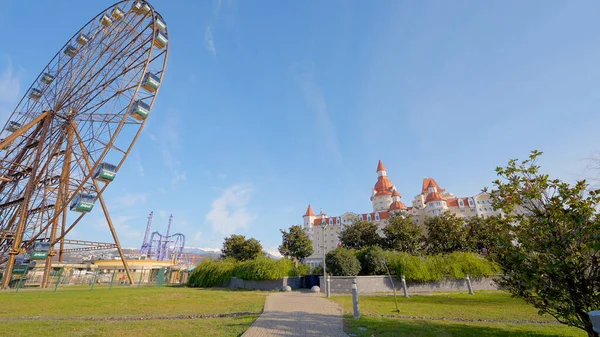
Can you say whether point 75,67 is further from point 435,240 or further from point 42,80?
point 435,240

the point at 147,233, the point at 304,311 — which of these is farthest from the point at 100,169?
the point at 147,233

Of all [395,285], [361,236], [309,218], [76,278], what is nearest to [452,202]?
[309,218]

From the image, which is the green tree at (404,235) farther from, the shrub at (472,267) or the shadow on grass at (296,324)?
the shadow on grass at (296,324)

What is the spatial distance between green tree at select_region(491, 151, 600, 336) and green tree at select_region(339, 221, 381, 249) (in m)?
26.3

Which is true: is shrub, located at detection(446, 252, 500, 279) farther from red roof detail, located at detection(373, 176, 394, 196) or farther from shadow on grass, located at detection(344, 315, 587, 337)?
red roof detail, located at detection(373, 176, 394, 196)

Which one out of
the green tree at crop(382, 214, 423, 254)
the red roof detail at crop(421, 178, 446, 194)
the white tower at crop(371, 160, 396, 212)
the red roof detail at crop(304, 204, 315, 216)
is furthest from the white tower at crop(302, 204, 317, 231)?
the green tree at crop(382, 214, 423, 254)

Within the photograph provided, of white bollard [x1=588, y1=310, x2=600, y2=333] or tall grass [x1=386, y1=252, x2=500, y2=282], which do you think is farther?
tall grass [x1=386, y1=252, x2=500, y2=282]

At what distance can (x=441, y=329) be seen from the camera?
23.9ft

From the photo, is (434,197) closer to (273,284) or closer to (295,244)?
(295,244)

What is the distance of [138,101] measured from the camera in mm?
21219

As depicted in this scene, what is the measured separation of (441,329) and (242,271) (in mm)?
18317

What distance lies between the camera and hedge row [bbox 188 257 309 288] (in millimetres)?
21312

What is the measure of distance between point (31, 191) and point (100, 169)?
9.70 m

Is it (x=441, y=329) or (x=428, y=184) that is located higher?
(x=428, y=184)
